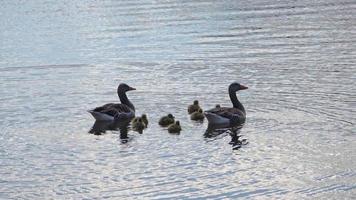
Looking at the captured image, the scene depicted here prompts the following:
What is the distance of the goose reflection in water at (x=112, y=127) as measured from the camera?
78.5 ft

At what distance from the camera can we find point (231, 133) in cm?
2366

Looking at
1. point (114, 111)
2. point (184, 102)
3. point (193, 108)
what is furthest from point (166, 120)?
point (184, 102)

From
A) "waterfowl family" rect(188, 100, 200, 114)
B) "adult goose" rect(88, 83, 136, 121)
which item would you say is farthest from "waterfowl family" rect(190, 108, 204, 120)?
"adult goose" rect(88, 83, 136, 121)

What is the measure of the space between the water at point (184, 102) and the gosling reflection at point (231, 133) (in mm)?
225

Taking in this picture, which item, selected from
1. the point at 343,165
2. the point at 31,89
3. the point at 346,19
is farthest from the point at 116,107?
the point at 346,19

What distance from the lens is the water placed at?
1877 cm

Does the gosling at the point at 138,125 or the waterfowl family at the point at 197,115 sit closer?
the gosling at the point at 138,125

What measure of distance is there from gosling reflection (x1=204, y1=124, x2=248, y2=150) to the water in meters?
0.23

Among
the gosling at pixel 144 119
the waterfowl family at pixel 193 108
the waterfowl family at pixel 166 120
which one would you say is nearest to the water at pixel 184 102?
the gosling at pixel 144 119

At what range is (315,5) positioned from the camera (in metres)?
53.0

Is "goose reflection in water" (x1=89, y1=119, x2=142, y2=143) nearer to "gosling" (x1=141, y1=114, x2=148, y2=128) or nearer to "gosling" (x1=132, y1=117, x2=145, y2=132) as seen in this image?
"gosling" (x1=132, y1=117, x2=145, y2=132)

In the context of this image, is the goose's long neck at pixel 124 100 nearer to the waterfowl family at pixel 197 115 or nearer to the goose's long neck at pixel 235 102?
the waterfowl family at pixel 197 115

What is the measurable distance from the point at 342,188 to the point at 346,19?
28.0 metres

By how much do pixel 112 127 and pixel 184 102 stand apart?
2796 mm
